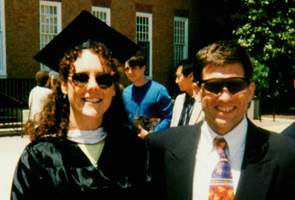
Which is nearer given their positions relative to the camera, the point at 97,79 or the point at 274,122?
the point at 97,79

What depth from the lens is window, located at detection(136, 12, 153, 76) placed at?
2088 cm

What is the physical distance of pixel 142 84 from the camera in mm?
6293

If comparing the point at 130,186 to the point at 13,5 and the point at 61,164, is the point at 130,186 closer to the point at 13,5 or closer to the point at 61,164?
the point at 61,164

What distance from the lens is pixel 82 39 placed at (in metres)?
2.88

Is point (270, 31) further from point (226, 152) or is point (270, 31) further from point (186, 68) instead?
point (226, 152)

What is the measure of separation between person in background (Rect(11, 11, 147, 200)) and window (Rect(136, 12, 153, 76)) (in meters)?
18.0

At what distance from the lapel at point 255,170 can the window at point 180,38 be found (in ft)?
65.0

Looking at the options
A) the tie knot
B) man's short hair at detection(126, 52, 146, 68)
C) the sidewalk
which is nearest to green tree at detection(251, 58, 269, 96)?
the sidewalk

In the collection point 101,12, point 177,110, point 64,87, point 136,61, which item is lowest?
point 177,110

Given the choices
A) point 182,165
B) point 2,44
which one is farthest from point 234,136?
point 2,44

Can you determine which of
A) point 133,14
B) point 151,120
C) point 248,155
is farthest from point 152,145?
point 133,14

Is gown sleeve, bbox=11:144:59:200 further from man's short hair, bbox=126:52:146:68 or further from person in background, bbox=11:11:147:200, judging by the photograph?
man's short hair, bbox=126:52:146:68

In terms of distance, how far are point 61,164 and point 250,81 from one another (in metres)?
1.21

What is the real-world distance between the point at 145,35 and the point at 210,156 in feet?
61.0
